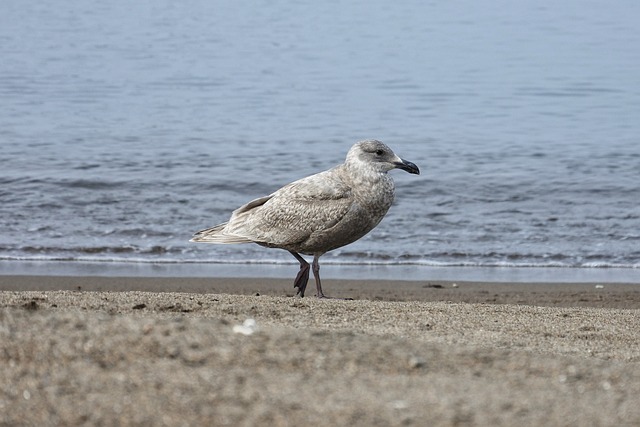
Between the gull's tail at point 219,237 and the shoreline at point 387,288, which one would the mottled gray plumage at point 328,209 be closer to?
the gull's tail at point 219,237

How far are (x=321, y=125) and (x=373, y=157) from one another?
1108 centimetres

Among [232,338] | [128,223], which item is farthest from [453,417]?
[128,223]

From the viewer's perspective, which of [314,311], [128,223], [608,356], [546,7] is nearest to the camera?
[608,356]

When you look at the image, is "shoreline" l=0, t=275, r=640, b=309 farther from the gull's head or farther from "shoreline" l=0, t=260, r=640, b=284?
the gull's head

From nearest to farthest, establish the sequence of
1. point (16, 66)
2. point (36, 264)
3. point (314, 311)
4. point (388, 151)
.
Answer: point (314, 311), point (388, 151), point (36, 264), point (16, 66)

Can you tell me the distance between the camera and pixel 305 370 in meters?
4.46

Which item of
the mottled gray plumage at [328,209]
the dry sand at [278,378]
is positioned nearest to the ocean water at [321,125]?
the mottled gray plumage at [328,209]

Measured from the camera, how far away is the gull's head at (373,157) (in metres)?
8.49

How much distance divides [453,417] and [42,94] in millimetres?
19801

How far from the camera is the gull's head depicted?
8488mm

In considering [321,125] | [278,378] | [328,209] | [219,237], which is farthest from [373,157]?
[321,125]

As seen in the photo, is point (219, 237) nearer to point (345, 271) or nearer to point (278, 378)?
point (345, 271)

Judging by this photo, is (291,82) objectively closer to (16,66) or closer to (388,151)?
(16,66)

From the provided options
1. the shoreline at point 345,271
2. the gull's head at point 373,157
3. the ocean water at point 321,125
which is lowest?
the shoreline at point 345,271
